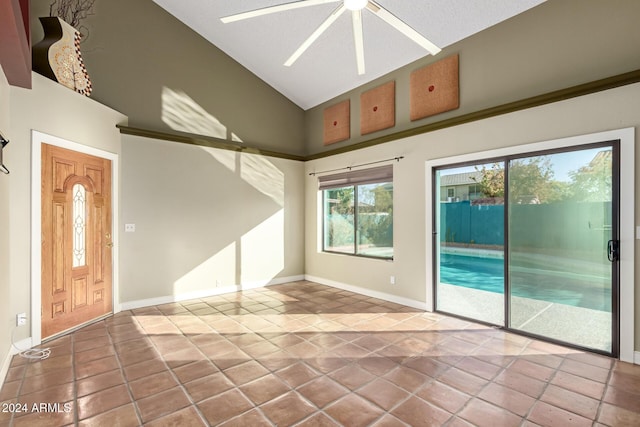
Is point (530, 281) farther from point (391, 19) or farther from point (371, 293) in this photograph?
point (391, 19)

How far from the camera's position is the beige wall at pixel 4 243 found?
2.70m

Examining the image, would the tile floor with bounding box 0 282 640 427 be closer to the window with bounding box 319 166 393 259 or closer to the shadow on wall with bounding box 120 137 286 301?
the shadow on wall with bounding box 120 137 286 301

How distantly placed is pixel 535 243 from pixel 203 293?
15.8 feet

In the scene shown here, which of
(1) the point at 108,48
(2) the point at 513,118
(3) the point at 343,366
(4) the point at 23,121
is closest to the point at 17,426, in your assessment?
(3) the point at 343,366

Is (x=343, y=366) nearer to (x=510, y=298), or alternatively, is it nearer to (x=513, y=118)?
(x=510, y=298)

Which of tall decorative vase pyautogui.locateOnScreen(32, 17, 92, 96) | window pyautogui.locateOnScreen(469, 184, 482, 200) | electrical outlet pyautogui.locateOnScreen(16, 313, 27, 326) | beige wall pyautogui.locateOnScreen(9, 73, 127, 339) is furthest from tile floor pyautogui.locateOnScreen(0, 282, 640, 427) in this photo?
tall decorative vase pyautogui.locateOnScreen(32, 17, 92, 96)

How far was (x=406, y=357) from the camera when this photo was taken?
3.04 meters

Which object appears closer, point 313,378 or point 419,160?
point 313,378

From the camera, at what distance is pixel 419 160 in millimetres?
4562

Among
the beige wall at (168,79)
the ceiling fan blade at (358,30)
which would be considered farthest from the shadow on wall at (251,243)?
the ceiling fan blade at (358,30)

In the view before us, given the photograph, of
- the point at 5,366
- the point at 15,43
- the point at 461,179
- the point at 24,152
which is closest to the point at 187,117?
the point at 24,152

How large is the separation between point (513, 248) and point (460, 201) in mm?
867

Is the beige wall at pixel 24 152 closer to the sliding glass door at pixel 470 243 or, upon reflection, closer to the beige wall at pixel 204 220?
the beige wall at pixel 204 220

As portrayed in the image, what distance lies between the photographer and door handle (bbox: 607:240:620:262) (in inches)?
117
